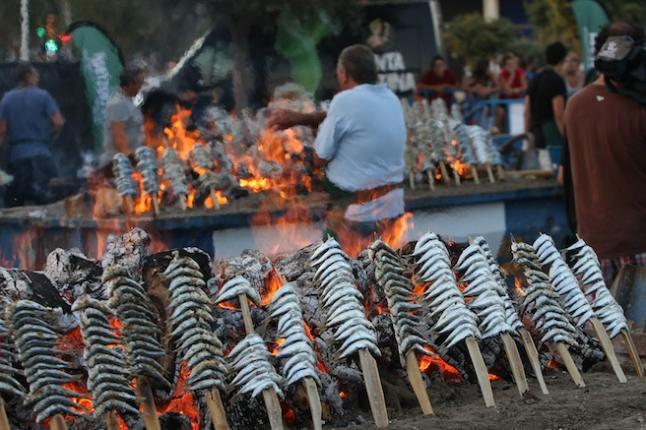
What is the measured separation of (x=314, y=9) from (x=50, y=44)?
4861 mm

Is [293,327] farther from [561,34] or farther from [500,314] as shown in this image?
[561,34]

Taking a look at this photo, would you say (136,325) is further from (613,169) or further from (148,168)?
(148,168)

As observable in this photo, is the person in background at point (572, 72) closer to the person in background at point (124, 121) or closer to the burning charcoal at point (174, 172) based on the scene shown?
the person in background at point (124, 121)

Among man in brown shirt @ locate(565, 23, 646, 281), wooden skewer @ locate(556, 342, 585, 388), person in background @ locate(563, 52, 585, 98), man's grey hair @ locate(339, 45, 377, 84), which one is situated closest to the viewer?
wooden skewer @ locate(556, 342, 585, 388)

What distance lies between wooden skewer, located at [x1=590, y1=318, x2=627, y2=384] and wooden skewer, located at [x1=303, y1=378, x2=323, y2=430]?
5.14 ft

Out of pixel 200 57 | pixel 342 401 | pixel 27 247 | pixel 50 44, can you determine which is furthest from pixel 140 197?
pixel 342 401

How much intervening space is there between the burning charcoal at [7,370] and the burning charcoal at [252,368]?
33.5 inches

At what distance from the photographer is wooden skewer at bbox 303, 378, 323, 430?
4.85 m

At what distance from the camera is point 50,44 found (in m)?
12.9

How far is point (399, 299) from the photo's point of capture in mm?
5422

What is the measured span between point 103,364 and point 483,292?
5.88ft

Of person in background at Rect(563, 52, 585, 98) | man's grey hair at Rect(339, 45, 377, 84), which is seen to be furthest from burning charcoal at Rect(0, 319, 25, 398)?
person in background at Rect(563, 52, 585, 98)

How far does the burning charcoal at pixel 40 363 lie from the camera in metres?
4.62

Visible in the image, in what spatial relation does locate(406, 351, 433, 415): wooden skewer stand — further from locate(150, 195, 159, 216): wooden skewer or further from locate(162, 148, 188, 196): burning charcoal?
locate(162, 148, 188, 196): burning charcoal
